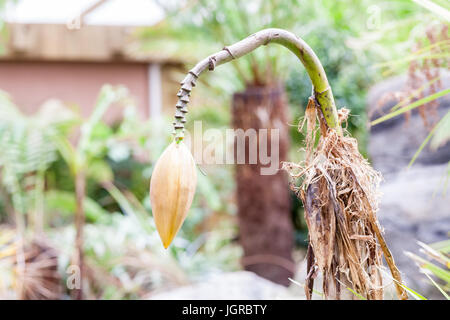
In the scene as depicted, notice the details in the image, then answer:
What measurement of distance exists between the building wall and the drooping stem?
3.80 meters

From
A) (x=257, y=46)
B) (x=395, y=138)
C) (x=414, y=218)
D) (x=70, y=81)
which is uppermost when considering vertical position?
(x=70, y=81)

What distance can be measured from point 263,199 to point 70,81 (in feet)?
8.01

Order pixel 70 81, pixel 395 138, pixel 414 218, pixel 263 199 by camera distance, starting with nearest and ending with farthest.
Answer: pixel 414 218 < pixel 395 138 < pixel 263 199 < pixel 70 81

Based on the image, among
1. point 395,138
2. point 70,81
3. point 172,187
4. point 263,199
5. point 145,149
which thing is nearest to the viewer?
point 172,187

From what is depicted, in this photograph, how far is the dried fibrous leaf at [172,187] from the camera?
0.39 metres

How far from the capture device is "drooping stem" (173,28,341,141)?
1.26ft

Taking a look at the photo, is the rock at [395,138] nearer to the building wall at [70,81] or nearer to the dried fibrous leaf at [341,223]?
the dried fibrous leaf at [341,223]

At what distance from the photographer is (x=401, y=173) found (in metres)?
1.80

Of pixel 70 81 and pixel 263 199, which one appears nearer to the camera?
pixel 263 199

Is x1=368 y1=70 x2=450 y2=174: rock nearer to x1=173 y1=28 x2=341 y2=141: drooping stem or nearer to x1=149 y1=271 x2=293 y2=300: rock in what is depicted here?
x1=149 y1=271 x2=293 y2=300: rock

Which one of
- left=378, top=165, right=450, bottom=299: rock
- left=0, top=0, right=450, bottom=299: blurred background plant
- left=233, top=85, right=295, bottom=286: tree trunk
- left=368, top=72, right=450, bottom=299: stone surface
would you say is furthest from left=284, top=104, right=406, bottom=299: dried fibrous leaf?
left=233, top=85, right=295, bottom=286: tree trunk

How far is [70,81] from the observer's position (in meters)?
4.14

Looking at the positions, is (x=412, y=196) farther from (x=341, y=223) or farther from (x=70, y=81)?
(x=70, y=81)

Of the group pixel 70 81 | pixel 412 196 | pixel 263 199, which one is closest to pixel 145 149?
pixel 263 199
